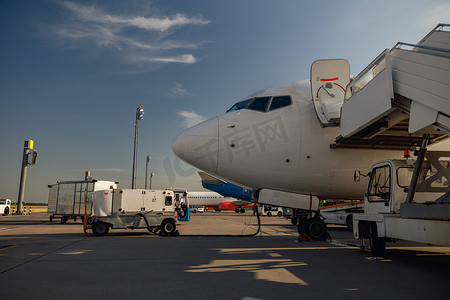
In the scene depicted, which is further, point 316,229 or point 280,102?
point 316,229

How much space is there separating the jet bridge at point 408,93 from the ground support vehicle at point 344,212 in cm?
996

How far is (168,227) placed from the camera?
Result: 13555 mm

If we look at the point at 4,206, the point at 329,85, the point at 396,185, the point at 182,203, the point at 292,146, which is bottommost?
the point at 4,206

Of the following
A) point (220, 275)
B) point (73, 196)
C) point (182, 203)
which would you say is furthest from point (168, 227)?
point (73, 196)

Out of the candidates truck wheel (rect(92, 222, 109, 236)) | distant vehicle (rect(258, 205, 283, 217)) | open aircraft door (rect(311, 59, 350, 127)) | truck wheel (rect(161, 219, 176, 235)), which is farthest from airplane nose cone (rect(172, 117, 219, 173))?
distant vehicle (rect(258, 205, 283, 217))

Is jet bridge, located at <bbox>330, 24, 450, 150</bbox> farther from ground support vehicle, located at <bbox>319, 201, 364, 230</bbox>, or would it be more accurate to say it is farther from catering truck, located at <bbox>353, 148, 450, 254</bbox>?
ground support vehicle, located at <bbox>319, 201, 364, 230</bbox>

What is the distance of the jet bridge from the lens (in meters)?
4.88

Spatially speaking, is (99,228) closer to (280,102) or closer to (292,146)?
(292,146)

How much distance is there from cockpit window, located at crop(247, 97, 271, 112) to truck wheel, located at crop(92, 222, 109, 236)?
8.45 metres

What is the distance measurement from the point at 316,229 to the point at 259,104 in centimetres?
471

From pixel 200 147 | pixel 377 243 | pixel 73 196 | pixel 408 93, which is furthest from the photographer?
pixel 73 196

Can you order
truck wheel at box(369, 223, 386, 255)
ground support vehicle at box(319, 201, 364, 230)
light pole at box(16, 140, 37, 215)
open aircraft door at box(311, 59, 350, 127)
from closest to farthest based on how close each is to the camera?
truck wheel at box(369, 223, 386, 255)
open aircraft door at box(311, 59, 350, 127)
ground support vehicle at box(319, 201, 364, 230)
light pole at box(16, 140, 37, 215)

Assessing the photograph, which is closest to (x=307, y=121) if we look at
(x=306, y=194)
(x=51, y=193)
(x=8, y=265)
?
(x=306, y=194)

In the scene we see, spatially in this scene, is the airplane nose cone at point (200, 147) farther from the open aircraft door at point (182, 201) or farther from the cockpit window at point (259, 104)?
the open aircraft door at point (182, 201)
